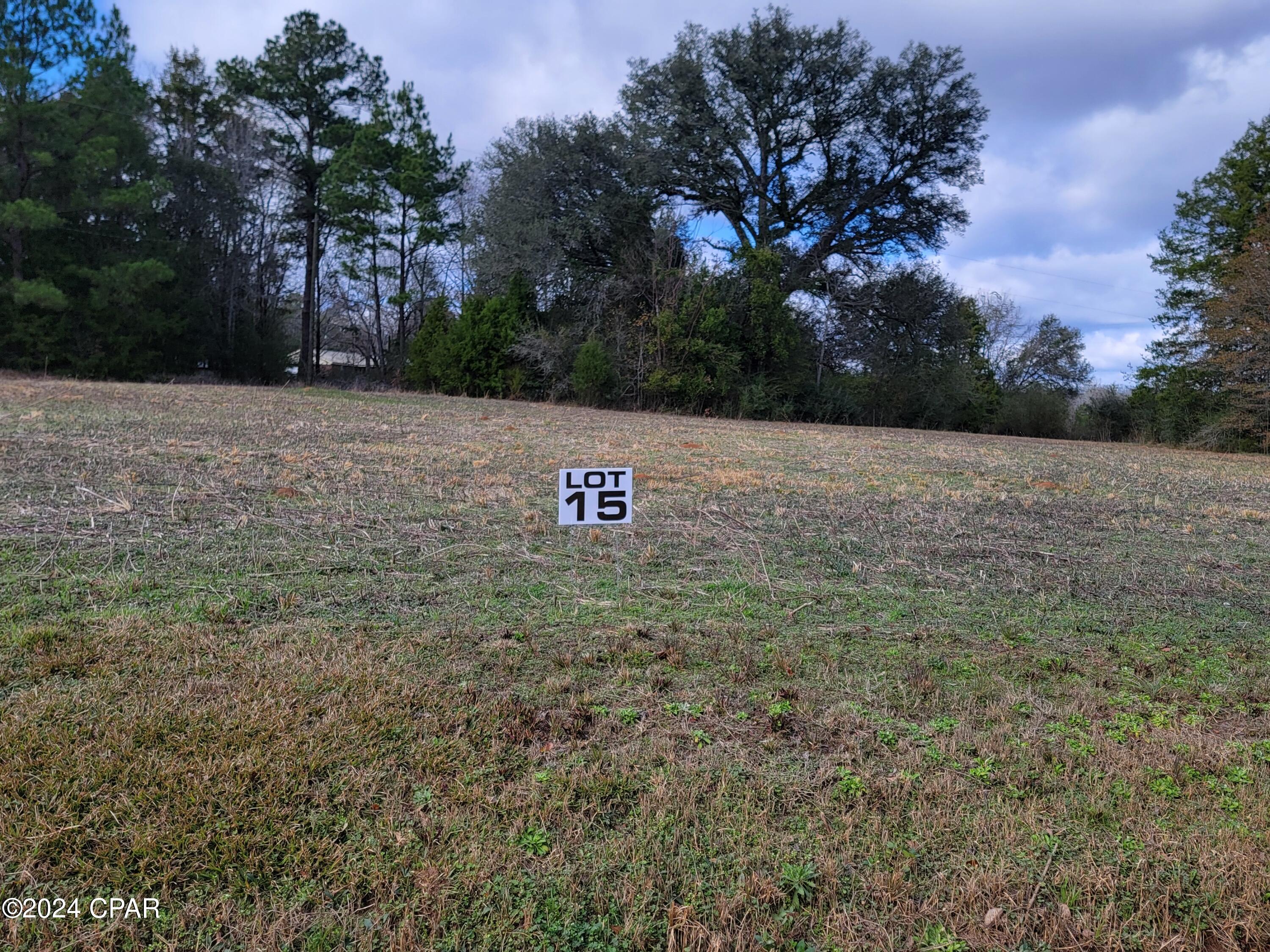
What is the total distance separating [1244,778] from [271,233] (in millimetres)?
34839

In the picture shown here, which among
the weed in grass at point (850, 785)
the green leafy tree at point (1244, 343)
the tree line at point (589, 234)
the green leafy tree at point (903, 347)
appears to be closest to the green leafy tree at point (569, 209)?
the tree line at point (589, 234)

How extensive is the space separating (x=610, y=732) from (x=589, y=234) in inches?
945

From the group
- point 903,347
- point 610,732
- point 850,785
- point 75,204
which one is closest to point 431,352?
point 75,204

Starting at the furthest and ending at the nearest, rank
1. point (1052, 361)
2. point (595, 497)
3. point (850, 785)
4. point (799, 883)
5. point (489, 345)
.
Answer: point (1052, 361), point (489, 345), point (595, 497), point (850, 785), point (799, 883)

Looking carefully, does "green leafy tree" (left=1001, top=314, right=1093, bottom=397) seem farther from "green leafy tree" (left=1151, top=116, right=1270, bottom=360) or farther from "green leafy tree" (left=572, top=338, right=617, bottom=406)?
"green leafy tree" (left=572, top=338, right=617, bottom=406)

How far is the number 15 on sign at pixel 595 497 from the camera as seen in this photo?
13.8 ft

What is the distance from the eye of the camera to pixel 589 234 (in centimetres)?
2480

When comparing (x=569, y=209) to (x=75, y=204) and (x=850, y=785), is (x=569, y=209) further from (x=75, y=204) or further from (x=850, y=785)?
(x=850, y=785)

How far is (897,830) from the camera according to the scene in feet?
7.01

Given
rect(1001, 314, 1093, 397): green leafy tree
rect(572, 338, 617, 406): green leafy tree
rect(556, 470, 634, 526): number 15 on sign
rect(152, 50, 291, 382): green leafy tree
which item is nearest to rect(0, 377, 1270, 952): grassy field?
rect(556, 470, 634, 526): number 15 on sign

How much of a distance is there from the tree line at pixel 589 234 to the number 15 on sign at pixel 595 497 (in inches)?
739

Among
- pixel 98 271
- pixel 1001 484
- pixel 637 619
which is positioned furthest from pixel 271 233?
pixel 637 619

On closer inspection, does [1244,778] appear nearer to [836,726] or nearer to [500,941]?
[836,726]

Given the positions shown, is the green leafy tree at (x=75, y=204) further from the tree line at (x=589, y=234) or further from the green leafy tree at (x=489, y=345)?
the green leafy tree at (x=489, y=345)
